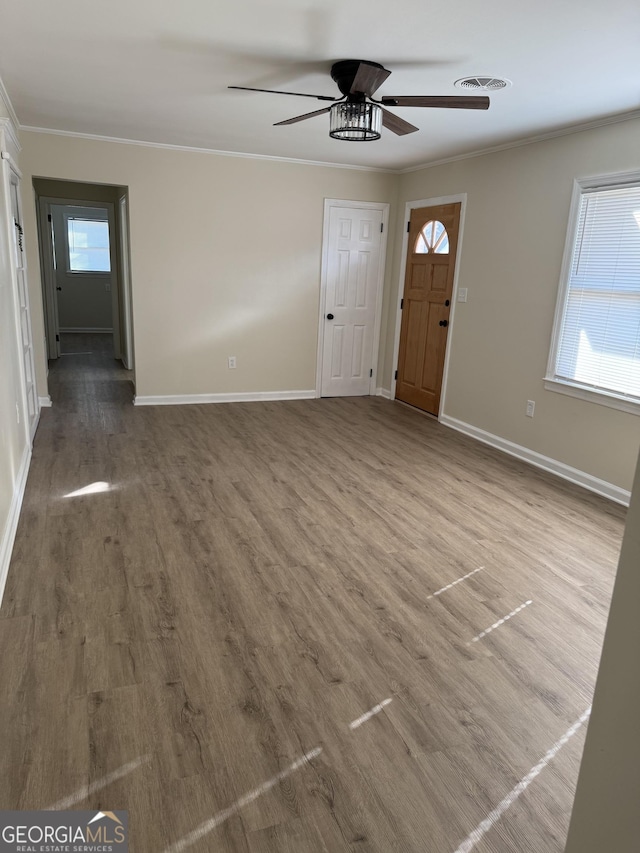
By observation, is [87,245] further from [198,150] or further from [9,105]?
[9,105]

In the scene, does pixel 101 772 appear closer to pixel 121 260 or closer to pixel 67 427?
pixel 67 427

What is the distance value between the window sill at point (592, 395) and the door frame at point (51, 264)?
20.3 ft

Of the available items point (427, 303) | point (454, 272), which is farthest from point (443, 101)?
point (427, 303)

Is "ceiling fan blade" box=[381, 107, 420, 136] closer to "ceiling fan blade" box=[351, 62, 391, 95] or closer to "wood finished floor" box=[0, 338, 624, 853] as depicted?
"ceiling fan blade" box=[351, 62, 391, 95]

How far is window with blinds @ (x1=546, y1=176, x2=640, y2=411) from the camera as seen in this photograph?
4012 mm

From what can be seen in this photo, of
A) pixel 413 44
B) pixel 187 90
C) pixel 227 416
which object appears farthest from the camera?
pixel 227 416

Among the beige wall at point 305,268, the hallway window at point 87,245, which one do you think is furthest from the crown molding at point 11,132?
the hallway window at point 87,245

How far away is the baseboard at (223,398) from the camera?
20.7 feet

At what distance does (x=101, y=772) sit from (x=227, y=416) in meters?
4.38

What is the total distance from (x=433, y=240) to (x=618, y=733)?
577 cm

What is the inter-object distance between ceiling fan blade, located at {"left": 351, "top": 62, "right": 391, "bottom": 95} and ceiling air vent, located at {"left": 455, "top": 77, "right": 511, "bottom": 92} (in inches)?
20.9

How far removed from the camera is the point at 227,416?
6008 mm

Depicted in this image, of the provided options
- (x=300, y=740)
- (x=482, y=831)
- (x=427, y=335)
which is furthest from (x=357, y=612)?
(x=427, y=335)

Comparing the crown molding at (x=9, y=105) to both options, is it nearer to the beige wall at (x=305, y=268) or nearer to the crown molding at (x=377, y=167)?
the crown molding at (x=377, y=167)
